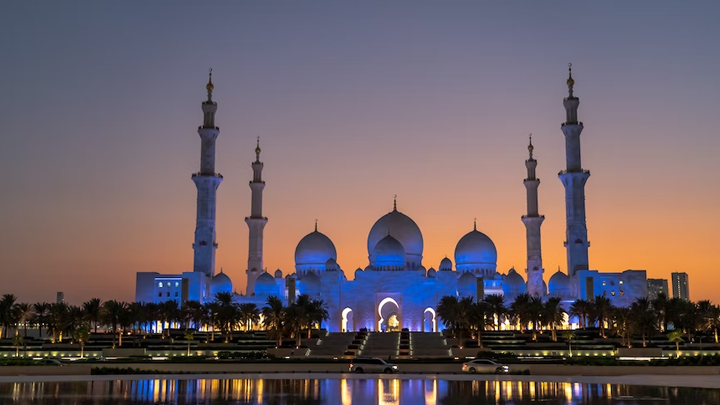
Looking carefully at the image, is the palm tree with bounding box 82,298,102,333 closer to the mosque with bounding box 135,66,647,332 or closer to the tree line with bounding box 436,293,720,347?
the mosque with bounding box 135,66,647,332

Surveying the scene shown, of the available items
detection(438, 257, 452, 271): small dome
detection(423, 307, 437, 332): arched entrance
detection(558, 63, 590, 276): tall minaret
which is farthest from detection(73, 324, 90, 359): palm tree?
detection(558, 63, 590, 276): tall minaret

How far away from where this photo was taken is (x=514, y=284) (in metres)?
91.0

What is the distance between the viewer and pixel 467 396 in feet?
84.1

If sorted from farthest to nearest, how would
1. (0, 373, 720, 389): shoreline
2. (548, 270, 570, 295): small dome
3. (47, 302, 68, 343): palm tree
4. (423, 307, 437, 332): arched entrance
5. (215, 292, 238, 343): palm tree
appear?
(548, 270, 570, 295): small dome < (423, 307, 437, 332): arched entrance < (215, 292, 238, 343): palm tree < (47, 302, 68, 343): palm tree < (0, 373, 720, 389): shoreline

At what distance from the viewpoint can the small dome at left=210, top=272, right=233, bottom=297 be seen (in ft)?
291

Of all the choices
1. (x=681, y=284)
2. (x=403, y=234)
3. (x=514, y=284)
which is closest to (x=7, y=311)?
(x=403, y=234)

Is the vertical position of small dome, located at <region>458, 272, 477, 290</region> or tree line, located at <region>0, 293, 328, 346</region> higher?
small dome, located at <region>458, 272, 477, 290</region>

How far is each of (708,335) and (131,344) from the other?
1855 inches

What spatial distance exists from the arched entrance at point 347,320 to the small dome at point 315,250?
1103 centimetres

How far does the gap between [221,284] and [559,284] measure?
125 feet

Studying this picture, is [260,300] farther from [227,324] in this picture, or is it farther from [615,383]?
[615,383]

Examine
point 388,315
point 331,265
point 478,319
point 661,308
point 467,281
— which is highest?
point 331,265

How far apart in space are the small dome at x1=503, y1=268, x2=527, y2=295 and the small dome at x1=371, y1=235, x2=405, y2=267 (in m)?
16.3

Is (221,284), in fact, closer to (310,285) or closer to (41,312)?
(310,285)
